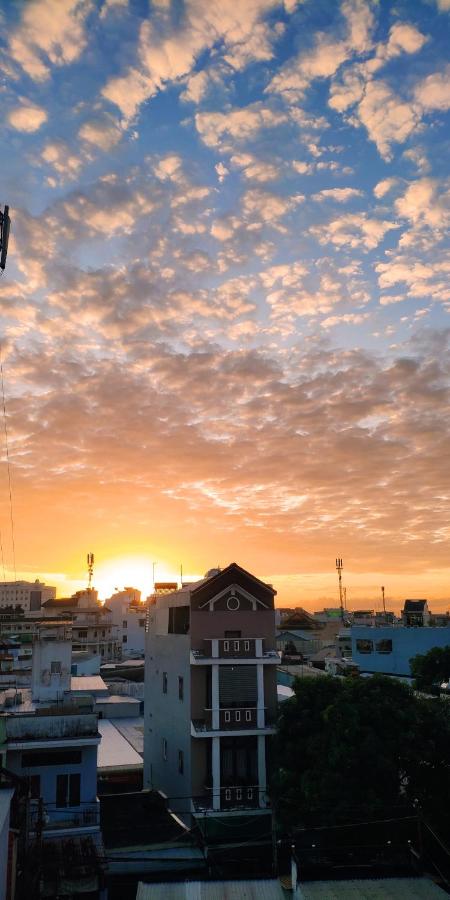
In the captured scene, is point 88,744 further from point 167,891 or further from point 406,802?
point 406,802

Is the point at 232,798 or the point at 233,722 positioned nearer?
the point at 232,798

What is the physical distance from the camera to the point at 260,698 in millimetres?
38469

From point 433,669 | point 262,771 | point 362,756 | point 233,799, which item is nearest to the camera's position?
point 362,756

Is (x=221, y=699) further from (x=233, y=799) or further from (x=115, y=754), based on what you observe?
(x=115, y=754)

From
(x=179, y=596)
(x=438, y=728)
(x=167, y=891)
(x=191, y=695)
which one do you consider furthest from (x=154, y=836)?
(x=438, y=728)

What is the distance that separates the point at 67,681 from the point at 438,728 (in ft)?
81.2

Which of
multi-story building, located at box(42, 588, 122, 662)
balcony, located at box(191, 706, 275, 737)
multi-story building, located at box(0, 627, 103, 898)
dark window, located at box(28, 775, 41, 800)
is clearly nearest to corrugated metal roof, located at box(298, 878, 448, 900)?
multi-story building, located at box(0, 627, 103, 898)

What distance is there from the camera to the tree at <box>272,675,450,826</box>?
31.4 metres

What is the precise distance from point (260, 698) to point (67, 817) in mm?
12073

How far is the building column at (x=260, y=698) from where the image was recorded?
38.1 meters

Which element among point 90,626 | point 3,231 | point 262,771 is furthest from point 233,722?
point 90,626

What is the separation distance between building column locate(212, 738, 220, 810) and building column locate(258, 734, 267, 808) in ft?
7.83

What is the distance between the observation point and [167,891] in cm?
2562

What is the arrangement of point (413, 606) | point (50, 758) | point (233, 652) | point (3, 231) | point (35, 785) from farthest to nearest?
point (413, 606), point (233, 652), point (50, 758), point (35, 785), point (3, 231)
